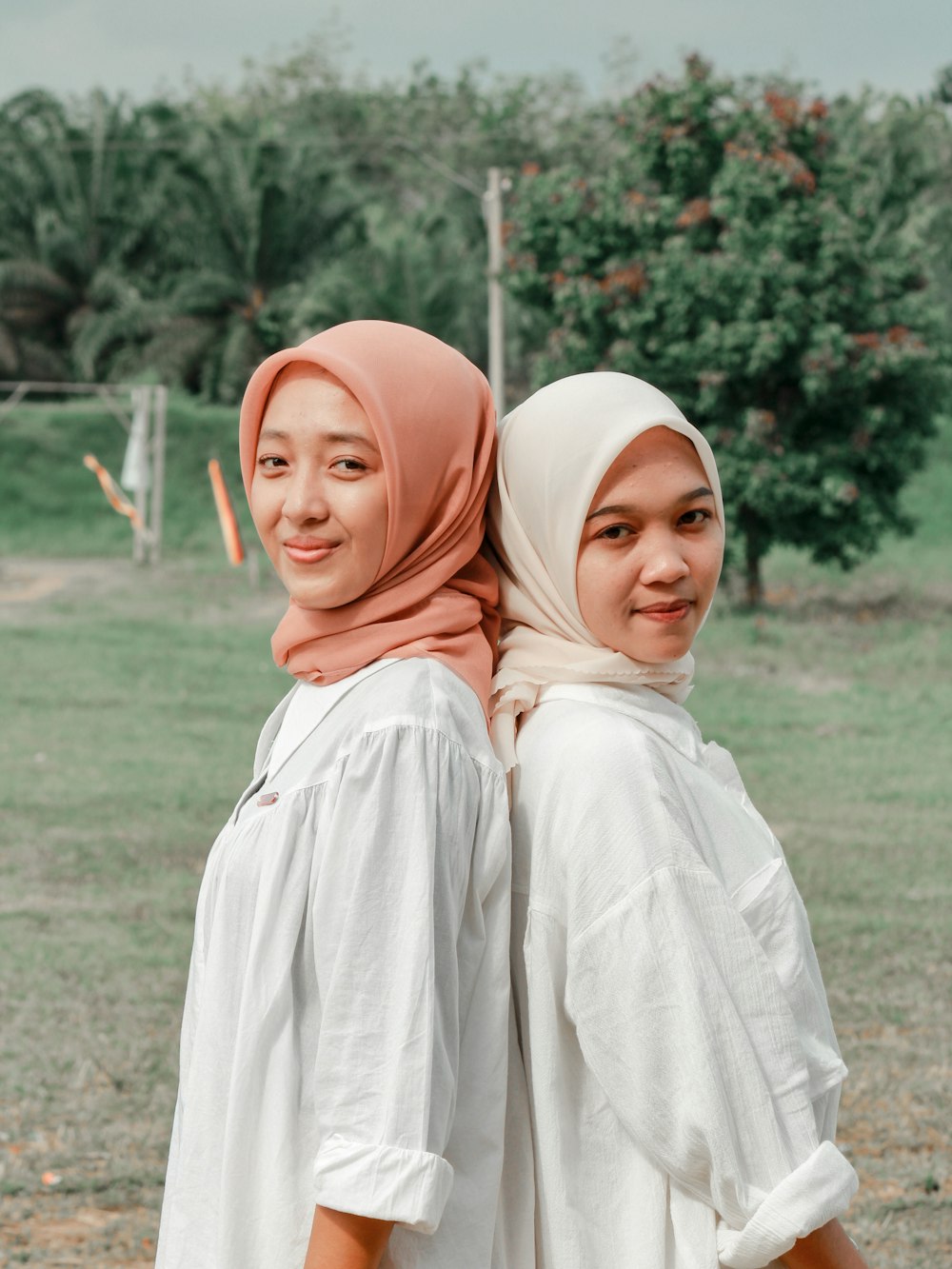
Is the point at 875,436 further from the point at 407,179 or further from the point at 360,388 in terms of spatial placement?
the point at 407,179

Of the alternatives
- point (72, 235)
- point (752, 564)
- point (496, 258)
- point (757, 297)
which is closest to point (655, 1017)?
point (757, 297)

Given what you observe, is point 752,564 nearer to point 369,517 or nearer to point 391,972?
point 369,517

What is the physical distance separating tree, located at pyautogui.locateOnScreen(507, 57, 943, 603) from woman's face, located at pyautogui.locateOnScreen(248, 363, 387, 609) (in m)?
10.8

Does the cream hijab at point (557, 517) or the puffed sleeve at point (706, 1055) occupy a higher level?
the cream hijab at point (557, 517)

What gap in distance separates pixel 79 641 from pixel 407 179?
1940cm

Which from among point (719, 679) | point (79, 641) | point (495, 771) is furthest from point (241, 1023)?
point (79, 641)

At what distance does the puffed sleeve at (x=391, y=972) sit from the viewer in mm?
1244

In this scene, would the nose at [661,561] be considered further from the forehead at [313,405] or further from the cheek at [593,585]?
the forehead at [313,405]

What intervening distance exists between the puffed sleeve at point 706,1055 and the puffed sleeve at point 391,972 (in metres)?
0.13

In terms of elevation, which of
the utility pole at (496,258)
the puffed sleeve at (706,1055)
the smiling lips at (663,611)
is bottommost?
the puffed sleeve at (706,1055)

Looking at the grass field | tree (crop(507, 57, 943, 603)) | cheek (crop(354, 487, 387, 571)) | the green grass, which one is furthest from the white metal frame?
cheek (crop(354, 487, 387, 571))

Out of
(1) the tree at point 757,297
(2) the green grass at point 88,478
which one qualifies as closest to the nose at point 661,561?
(1) the tree at point 757,297

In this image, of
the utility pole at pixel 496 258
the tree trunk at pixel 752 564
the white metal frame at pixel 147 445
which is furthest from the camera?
the white metal frame at pixel 147 445

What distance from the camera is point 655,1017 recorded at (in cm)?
129
